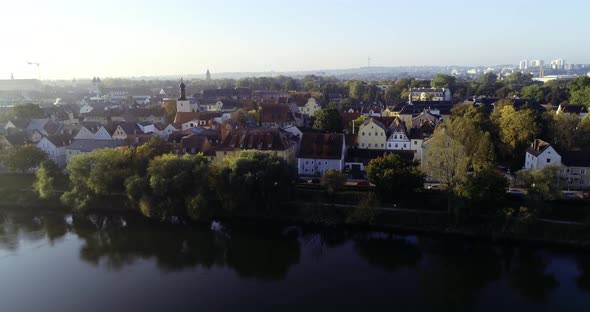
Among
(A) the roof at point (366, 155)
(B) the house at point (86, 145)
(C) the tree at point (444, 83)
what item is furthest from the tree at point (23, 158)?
(C) the tree at point (444, 83)

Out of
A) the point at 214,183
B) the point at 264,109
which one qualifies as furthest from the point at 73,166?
the point at 264,109

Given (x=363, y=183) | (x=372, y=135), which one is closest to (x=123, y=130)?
(x=372, y=135)

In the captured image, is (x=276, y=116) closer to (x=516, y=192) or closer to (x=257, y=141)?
(x=257, y=141)

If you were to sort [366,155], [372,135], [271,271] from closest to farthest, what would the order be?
[271,271] < [366,155] < [372,135]

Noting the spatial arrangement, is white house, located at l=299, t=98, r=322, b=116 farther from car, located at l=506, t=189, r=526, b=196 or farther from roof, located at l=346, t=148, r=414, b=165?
car, located at l=506, t=189, r=526, b=196

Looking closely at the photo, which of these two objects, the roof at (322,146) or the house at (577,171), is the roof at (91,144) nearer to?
the roof at (322,146)

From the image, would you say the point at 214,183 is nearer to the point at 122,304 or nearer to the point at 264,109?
the point at 122,304
